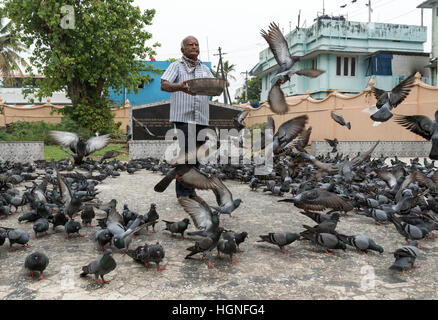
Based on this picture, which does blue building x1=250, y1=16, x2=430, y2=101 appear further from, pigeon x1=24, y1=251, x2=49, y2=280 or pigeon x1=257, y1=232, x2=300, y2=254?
pigeon x1=24, y1=251, x2=49, y2=280

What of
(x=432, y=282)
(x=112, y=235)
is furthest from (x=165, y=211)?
(x=432, y=282)

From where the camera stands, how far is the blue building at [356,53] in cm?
2564

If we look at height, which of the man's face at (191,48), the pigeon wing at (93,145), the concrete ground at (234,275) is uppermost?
the man's face at (191,48)

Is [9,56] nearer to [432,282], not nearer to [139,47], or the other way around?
[139,47]

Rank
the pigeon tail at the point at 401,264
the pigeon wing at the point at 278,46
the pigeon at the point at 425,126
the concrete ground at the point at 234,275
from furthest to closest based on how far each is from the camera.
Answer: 1. the pigeon at the point at 425,126
2. the pigeon wing at the point at 278,46
3. the pigeon tail at the point at 401,264
4. the concrete ground at the point at 234,275

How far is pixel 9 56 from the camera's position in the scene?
97.3 feet

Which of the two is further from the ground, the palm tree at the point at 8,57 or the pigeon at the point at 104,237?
the palm tree at the point at 8,57

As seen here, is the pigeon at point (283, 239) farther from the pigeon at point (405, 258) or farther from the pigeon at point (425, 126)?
the pigeon at point (425, 126)

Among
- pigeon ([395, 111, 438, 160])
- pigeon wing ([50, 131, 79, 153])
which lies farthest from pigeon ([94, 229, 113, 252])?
pigeon ([395, 111, 438, 160])

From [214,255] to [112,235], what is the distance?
1046mm

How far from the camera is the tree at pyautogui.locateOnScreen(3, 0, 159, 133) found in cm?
1817

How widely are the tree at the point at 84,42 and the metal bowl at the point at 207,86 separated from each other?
55.3ft

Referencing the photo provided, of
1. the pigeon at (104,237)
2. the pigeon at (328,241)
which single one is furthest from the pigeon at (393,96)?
the pigeon at (104,237)

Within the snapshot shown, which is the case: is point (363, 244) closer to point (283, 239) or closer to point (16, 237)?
point (283, 239)
